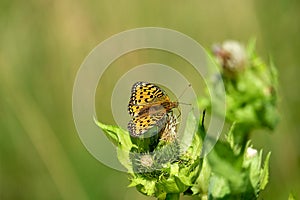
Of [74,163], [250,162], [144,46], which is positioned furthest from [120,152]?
[144,46]

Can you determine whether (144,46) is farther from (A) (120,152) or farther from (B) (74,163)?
(A) (120,152)

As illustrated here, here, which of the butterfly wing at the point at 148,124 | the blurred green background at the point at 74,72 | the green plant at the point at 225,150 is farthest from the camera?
the blurred green background at the point at 74,72

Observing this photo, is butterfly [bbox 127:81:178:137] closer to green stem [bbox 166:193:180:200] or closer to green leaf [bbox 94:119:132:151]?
green leaf [bbox 94:119:132:151]

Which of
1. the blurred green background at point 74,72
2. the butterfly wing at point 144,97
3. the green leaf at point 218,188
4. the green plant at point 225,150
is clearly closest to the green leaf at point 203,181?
the green plant at point 225,150

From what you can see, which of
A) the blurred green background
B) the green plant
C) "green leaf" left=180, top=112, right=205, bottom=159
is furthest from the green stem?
the blurred green background

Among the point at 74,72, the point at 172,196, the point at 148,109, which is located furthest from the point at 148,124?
the point at 74,72

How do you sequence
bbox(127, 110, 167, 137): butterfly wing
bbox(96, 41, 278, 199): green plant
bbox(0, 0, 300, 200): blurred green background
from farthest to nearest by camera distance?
bbox(0, 0, 300, 200): blurred green background, bbox(127, 110, 167, 137): butterfly wing, bbox(96, 41, 278, 199): green plant

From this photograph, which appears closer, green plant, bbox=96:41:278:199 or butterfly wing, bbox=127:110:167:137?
green plant, bbox=96:41:278:199

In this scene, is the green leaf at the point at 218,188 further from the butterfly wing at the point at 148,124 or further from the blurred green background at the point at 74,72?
the blurred green background at the point at 74,72

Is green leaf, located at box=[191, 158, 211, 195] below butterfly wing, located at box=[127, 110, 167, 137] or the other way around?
below
